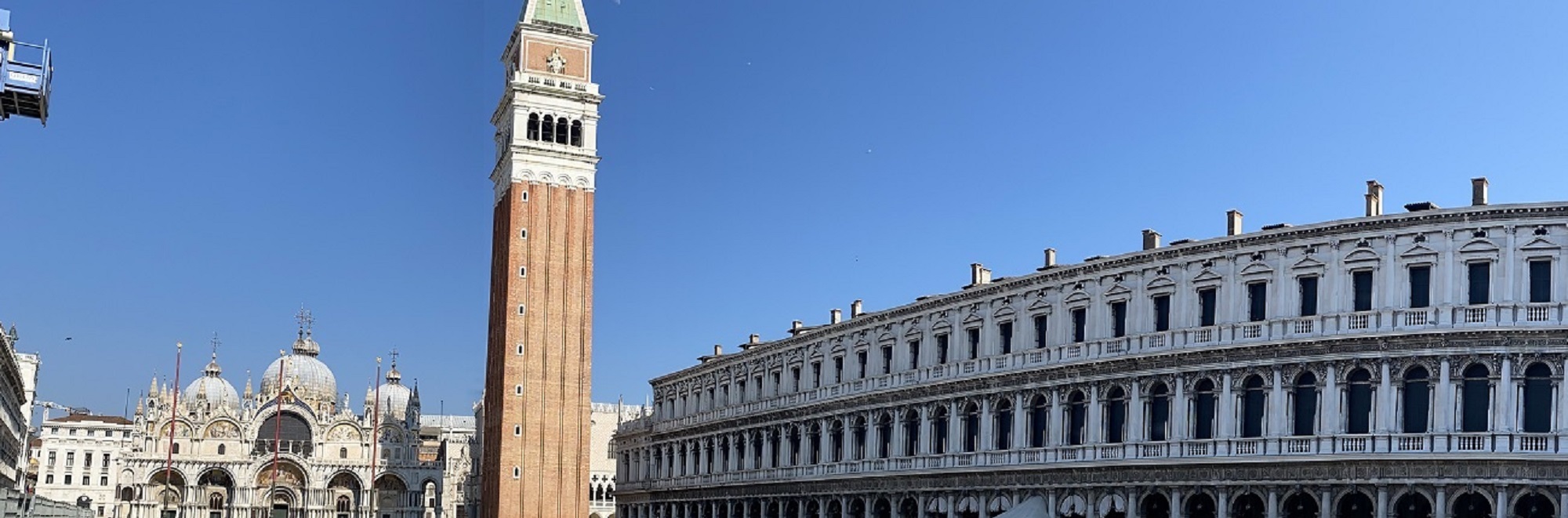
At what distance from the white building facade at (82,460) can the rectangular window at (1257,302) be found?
302 ft

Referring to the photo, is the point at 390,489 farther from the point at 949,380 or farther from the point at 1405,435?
the point at 1405,435

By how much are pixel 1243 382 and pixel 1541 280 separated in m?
7.45

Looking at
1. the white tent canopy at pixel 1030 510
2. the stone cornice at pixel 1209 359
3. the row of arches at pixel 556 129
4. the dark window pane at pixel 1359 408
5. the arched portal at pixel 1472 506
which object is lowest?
the white tent canopy at pixel 1030 510

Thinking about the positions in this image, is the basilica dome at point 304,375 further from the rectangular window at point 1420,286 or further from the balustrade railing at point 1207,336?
the rectangular window at point 1420,286

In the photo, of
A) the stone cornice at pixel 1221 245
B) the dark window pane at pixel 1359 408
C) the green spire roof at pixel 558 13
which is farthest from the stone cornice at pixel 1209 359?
the green spire roof at pixel 558 13

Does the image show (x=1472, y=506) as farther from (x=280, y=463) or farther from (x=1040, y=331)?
(x=280, y=463)

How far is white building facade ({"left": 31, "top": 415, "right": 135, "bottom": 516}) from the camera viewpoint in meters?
117

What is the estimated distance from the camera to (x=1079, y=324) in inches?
1919

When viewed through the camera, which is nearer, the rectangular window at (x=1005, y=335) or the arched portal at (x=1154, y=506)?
the arched portal at (x=1154, y=506)

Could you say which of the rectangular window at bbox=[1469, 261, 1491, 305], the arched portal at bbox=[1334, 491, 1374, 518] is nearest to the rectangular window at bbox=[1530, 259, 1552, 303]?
the rectangular window at bbox=[1469, 261, 1491, 305]

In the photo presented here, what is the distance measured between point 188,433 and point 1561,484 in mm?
97932

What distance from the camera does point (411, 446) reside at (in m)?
122

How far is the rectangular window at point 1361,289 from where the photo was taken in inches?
1610

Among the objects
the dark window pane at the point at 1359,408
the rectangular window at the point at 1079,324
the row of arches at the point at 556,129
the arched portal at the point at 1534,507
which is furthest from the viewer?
the row of arches at the point at 556,129
